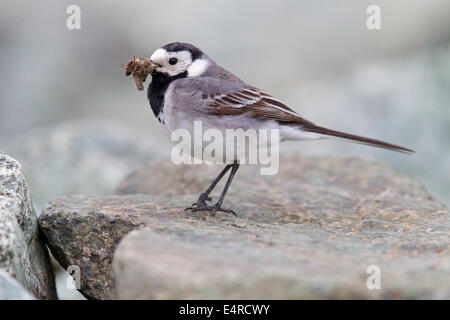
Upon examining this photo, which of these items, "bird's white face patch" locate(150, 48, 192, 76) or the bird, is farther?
"bird's white face patch" locate(150, 48, 192, 76)

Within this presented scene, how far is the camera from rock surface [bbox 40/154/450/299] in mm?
3305

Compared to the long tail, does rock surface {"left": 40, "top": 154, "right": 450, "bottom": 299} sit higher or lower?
lower

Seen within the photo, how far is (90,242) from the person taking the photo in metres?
4.73

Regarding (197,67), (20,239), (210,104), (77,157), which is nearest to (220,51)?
(77,157)

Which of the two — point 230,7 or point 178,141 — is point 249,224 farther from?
point 230,7

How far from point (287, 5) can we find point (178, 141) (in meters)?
9.83

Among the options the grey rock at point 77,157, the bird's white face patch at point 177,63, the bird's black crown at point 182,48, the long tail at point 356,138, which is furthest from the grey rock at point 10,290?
the grey rock at point 77,157

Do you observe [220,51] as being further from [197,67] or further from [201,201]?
[201,201]

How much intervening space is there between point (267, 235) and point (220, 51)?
9740mm

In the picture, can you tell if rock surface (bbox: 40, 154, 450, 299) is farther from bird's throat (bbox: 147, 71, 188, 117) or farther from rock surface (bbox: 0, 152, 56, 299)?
bird's throat (bbox: 147, 71, 188, 117)

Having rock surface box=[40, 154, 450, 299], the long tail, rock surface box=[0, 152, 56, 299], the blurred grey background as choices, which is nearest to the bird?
the long tail

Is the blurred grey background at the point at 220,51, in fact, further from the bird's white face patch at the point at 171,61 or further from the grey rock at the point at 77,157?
the bird's white face patch at the point at 171,61

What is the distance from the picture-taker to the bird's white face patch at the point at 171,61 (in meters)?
5.59

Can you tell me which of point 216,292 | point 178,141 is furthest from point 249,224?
point 216,292
